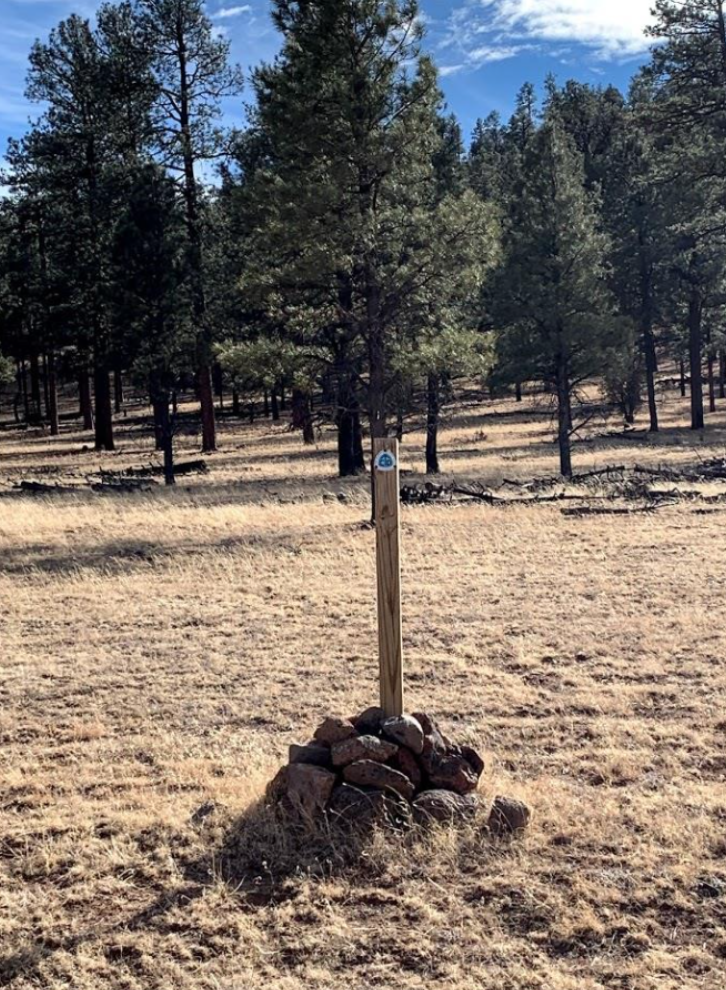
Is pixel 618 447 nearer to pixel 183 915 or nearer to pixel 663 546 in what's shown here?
pixel 663 546

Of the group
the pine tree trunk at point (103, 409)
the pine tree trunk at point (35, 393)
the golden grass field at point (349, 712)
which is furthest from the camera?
the pine tree trunk at point (35, 393)

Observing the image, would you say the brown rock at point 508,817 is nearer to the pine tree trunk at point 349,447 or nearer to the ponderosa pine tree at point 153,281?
the ponderosa pine tree at point 153,281

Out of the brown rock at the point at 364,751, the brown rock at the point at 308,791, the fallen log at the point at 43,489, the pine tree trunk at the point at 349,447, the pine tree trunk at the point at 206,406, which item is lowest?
the brown rock at the point at 308,791

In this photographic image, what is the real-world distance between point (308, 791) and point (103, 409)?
30.5 meters

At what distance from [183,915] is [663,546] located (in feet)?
33.5

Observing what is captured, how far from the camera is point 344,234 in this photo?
14117 millimetres

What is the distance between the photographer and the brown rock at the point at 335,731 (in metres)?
4.83

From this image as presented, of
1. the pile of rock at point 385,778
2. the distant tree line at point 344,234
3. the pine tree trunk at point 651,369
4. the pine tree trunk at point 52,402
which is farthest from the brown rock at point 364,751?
the pine tree trunk at point 52,402

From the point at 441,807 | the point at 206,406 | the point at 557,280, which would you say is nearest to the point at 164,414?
the point at 206,406

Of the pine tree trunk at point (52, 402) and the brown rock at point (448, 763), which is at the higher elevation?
the pine tree trunk at point (52, 402)

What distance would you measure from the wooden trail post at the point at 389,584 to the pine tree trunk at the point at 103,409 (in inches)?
1075

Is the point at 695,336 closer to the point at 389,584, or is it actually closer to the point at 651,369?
the point at 651,369

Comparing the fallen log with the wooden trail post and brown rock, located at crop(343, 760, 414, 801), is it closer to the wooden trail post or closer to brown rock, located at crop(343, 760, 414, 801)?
the wooden trail post

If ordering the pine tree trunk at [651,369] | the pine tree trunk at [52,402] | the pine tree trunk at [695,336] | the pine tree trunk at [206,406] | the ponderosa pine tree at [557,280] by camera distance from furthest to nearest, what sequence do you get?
the pine tree trunk at [52,402]
the pine tree trunk at [651,369]
the pine tree trunk at [695,336]
the pine tree trunk at [206,406]
the ponderosa pine tree at [557,280]
